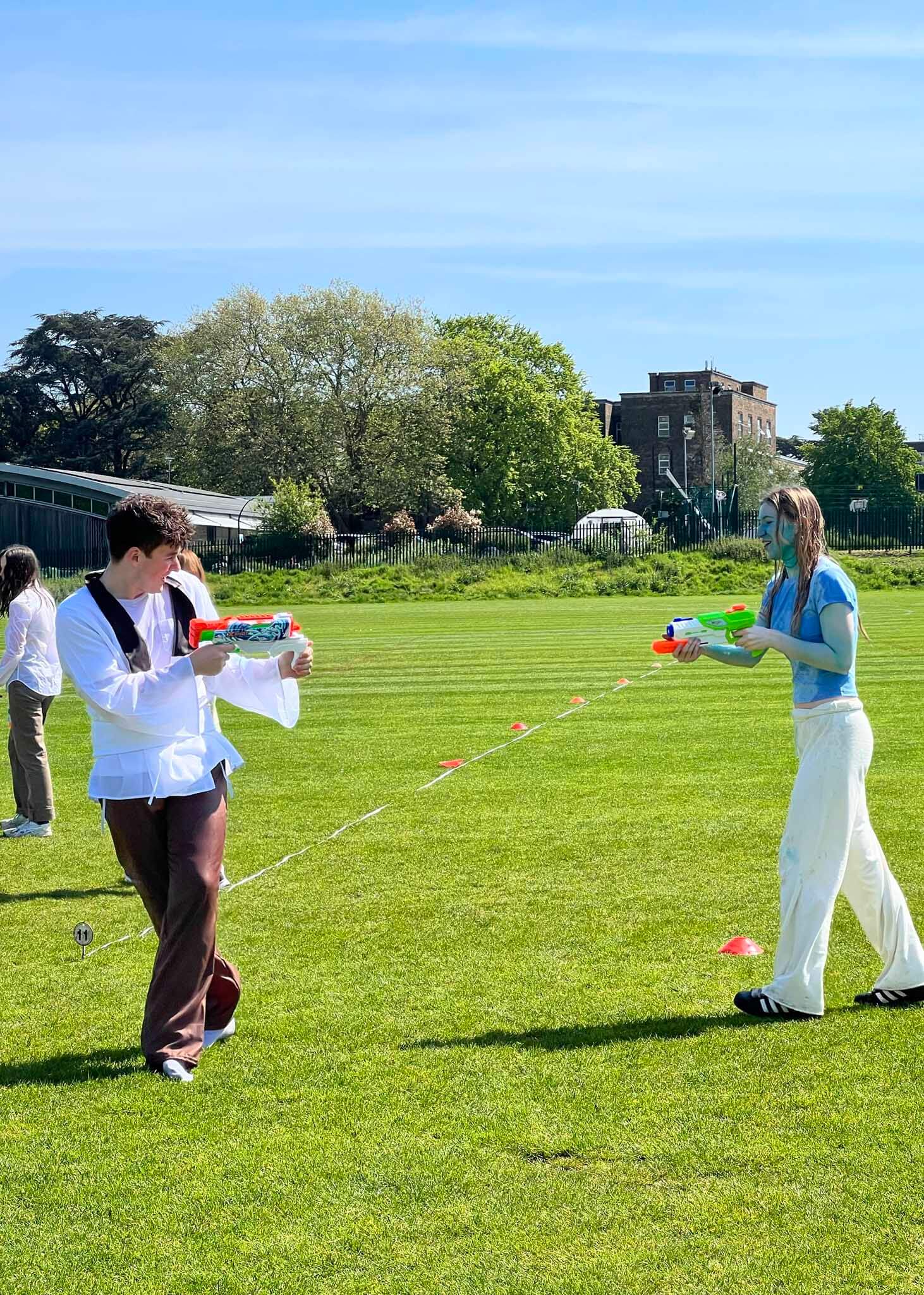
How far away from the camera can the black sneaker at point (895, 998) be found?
6.16 metres

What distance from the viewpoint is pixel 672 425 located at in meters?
117

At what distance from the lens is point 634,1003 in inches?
250

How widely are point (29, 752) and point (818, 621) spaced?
682 centimetres

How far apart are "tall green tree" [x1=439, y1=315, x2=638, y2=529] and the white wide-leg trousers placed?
68770mm

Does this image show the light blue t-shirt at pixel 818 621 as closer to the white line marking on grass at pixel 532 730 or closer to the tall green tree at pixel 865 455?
the white line marking on grass at pixel 532 730

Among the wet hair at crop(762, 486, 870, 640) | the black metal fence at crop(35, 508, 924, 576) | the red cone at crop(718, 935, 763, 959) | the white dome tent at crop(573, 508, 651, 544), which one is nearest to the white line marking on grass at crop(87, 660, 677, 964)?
the red cone at crop(718, 935, 763, 959)

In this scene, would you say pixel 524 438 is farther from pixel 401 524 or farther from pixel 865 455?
pixel 865 455

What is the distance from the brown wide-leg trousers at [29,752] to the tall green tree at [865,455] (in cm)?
8415

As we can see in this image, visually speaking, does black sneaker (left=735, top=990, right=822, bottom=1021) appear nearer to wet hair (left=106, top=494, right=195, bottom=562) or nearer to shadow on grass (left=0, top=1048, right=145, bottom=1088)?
shadow on grass (left=0, top=1048, right=145, bottom=1088)

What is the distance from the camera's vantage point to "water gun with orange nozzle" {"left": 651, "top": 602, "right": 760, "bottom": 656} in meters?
6.15

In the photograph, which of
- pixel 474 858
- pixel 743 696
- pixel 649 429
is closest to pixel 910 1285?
pixel 474 858

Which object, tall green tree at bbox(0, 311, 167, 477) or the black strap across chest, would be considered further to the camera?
tall green tree at bbox(0, 311, 167, 477)

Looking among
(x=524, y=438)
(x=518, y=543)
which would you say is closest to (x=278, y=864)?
(x=518, y=543)

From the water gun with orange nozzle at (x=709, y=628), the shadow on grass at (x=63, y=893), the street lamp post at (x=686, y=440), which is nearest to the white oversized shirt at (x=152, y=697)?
the water gun with orange nozzle at (x=709, y=628)
